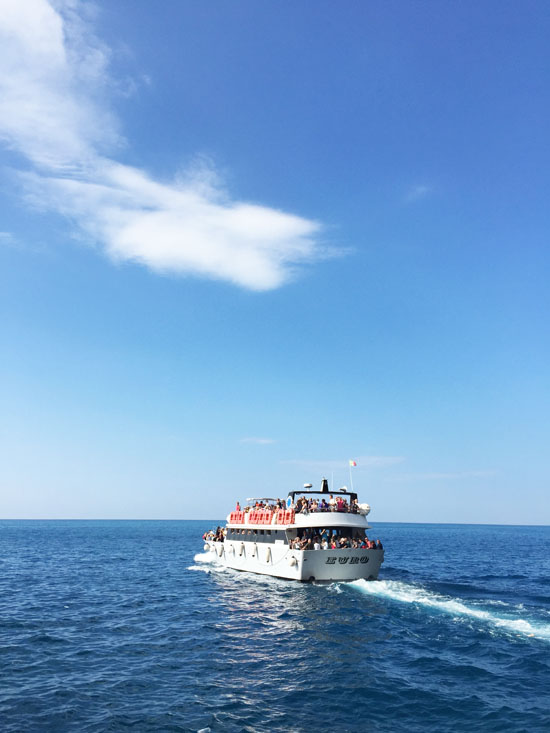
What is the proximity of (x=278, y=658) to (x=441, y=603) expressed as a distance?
1484 cm

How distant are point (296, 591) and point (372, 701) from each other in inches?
762

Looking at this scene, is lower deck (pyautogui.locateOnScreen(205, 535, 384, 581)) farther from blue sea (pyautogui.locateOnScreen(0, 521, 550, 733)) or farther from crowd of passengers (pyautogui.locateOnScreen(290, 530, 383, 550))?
blue sea (pyautogui.locateOnScreen(0, 521, 550, 733))

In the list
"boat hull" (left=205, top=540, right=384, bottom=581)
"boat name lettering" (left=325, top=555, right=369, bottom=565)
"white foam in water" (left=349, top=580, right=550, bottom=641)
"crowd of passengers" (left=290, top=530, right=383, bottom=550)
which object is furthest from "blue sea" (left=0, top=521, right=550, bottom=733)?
"crowd of passengers" (left=290, top=530, right=383, bottom=550)

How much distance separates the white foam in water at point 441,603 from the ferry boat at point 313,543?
1.68 meters

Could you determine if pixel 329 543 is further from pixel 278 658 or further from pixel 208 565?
pixel 208 565

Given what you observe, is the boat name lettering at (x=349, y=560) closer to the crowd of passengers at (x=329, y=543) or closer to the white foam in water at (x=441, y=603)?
the crowd of passengers at (x=329, y=543)

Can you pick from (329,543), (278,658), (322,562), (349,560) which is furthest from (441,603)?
(278,658)

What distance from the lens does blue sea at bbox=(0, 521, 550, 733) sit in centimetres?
1664

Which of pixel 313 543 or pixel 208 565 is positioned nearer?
pixel 313 543

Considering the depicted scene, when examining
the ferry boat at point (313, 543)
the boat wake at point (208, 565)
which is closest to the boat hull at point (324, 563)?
the ferry boat at point (313, 543)

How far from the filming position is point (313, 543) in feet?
128

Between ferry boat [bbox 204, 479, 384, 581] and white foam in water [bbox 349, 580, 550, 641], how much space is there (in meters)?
1.68

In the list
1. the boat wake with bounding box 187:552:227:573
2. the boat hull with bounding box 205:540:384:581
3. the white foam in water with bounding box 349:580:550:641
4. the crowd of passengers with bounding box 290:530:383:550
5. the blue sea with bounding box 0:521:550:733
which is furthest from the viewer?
the boat wake with bounding box 187:552:227:573

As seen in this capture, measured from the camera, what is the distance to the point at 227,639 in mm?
25875
